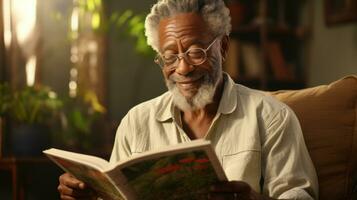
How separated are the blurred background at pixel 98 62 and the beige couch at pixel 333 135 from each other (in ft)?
4.67

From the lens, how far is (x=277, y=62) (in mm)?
3830

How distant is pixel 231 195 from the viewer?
1229mm

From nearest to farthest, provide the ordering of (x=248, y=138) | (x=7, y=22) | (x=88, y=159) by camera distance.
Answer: (x=88, y=159) < (x=248, y=138) < (x=7, y=22)

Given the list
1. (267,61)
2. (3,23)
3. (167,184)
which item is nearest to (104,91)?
(3,23)

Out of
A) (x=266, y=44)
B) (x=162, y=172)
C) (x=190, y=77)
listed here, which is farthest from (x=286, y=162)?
(x=266, y=44)

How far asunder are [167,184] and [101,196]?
0.29 m

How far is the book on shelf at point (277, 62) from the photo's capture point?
12.6 feet

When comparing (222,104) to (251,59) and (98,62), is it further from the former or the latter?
(251,59)

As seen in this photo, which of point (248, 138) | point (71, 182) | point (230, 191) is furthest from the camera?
point (248, 138)

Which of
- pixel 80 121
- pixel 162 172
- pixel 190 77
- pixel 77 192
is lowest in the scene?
pixel 80 121

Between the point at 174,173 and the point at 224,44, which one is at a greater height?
the point at 224,44

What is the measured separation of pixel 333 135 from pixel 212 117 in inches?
14.0

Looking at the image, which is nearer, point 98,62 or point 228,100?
point 228,100

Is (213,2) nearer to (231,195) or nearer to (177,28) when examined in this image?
(177,28)
